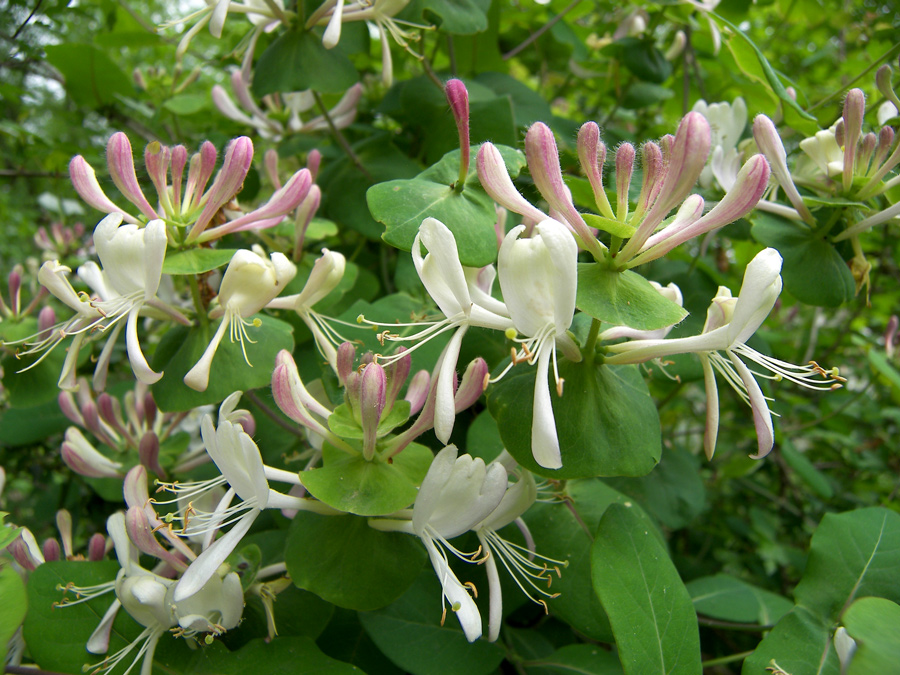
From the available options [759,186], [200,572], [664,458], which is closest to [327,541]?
[200,572]

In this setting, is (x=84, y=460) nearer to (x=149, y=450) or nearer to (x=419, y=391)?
(x=149, y=450)

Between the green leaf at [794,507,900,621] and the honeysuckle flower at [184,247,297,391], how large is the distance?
38.0 inches

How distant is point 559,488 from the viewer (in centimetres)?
104

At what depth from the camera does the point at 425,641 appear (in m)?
0.95

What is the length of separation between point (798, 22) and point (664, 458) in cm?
217

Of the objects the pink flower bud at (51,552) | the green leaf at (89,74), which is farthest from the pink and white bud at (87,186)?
the green leaf at (89,74)

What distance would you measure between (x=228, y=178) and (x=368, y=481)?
0.52 m

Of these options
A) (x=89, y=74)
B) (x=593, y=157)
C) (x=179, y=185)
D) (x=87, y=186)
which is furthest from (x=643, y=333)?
(x=89, y=74)

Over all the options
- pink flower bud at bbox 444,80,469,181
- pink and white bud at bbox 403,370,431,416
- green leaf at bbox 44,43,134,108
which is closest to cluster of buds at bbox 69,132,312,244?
pink flower bud at bbox 444,80,469,181

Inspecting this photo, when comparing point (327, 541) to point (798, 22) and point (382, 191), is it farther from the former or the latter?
point (798, 22)

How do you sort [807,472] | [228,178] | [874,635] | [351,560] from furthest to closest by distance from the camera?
[807,472], [228,178], [351,560], [874,635]

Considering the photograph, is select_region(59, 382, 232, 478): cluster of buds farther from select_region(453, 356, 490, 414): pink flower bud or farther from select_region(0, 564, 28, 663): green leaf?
select_region(453, 356, 490, 414): pink flower bud

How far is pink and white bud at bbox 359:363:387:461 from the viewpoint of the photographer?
2.51ft

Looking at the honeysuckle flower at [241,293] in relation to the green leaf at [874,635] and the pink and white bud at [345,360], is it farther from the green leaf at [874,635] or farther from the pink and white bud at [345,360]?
the green leaf at [874,635]
